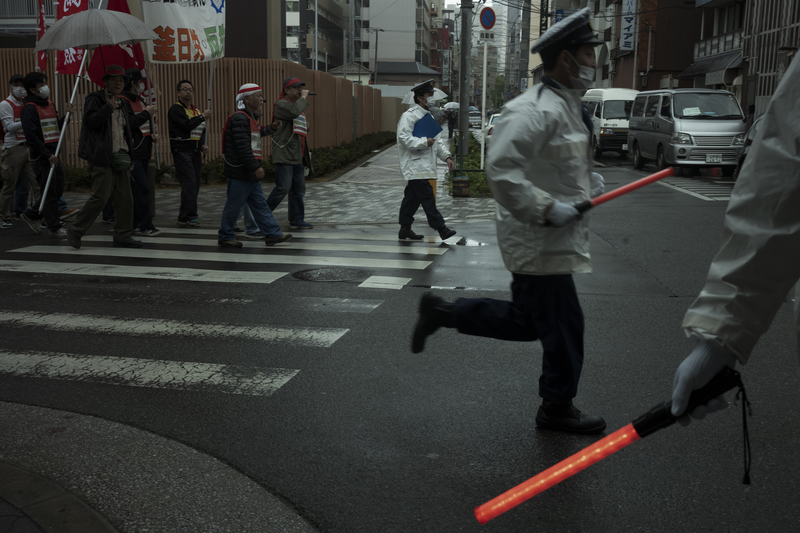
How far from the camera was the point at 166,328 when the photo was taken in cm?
567

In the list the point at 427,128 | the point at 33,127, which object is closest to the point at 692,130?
the point at 427,128

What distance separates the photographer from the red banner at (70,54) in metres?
11.0

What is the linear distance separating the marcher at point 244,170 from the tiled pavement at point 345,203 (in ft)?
7.34

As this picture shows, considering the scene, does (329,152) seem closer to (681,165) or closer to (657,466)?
(681,165)

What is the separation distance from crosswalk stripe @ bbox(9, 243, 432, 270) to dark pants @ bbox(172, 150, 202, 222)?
195 centimetres

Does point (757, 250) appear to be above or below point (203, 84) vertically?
below

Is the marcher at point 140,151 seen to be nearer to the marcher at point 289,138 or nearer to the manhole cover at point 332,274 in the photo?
the marcher at point 289,138

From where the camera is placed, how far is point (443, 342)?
5.22 metres

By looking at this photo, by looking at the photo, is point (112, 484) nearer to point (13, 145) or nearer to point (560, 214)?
point (560, 214)

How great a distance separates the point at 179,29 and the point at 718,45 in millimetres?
31370

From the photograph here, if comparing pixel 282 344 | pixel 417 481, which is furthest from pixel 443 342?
Result: pixel 417 481

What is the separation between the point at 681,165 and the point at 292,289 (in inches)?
553

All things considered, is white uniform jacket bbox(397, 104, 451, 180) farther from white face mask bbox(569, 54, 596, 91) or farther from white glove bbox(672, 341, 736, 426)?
white glove bbox(672, 341, 736, 426)

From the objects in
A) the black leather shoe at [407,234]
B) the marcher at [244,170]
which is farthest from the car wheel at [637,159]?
the marcher at [244,170]
